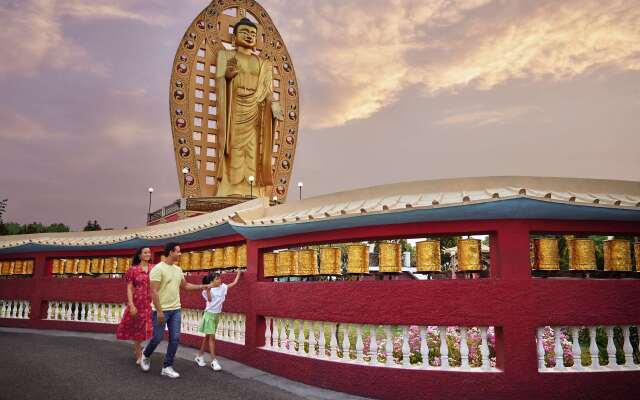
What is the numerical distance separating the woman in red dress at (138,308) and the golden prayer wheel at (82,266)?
6493 millimetres

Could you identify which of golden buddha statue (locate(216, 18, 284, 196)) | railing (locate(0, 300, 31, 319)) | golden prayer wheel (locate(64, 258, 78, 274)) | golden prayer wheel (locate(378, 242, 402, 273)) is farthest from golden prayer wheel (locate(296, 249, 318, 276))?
golden buddha statue (locate(216, 18, 284, 196))

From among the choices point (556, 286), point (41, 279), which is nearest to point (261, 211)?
point (556, 286)

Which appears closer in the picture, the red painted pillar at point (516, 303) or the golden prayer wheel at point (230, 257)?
the red painted pillar at point (516, 303)

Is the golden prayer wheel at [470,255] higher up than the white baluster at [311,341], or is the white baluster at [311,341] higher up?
the golden prayer wheel at [470,255]

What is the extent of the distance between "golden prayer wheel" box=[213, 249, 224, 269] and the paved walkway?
165 cm

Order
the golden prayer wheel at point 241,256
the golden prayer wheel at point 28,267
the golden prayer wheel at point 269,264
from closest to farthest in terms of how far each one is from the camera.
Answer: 1. the golden prayer wheel at point 269,264
2. the golden prayer wheel at point 241,256
3. the golden prayer wheel at point 28,267

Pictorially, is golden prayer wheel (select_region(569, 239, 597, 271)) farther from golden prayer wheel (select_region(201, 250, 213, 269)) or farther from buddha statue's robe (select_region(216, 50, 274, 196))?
buddha statue's robe (select_region(216, 50, 274, 196))

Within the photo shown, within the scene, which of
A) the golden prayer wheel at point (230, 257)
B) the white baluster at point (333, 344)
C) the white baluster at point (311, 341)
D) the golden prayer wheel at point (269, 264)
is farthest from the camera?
the golden prayer wheel at point (230, 257)

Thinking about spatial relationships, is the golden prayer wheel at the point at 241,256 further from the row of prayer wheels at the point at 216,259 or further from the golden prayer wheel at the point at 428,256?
the golden prayer wheel at the point at 428,256

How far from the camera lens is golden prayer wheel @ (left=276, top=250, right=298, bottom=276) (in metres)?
7.71

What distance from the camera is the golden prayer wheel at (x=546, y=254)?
6.14m

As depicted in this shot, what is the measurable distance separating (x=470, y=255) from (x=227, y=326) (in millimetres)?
4617

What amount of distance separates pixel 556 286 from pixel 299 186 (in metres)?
16.6

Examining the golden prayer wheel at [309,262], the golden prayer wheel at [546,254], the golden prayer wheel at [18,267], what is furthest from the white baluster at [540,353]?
the golden prayer wheel at [18,267]
